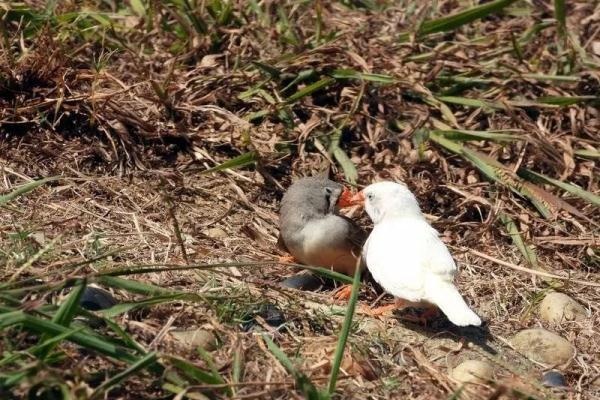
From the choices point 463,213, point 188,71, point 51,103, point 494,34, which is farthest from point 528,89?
point 51,103

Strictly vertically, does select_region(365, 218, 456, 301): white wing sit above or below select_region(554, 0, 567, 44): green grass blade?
below

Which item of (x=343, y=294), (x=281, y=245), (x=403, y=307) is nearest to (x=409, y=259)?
(x=403, y=307)

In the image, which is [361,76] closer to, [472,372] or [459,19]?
[459,19]

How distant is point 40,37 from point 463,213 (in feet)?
8.38

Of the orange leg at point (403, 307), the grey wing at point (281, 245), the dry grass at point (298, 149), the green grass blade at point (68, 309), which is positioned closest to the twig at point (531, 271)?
the dry grass at point (298, 149)

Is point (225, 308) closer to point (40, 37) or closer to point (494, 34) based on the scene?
point (40, 37)

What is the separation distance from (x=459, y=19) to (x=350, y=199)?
1.84 meters

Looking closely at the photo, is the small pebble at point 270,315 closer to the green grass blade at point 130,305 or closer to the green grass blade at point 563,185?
the green grass blade at point 130,305

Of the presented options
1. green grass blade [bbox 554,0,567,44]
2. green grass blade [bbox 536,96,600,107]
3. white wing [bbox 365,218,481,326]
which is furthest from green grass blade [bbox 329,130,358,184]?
green grass blade [bbox 554,0,567,44]

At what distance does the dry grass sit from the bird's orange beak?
0.43 meters

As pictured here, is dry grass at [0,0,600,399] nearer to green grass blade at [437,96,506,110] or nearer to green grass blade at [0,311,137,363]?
green grass blade at [437,96,506,110]

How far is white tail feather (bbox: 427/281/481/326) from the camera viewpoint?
A: 500cm

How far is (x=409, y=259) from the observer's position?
5.38 metres

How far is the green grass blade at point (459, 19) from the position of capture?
7.42 m
